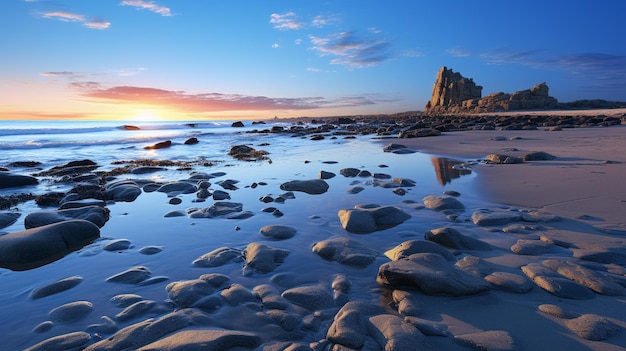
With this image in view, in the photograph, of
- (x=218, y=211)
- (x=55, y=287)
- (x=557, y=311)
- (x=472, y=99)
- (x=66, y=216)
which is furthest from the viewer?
(x=472, y=99)

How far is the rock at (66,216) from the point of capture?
4.46 m

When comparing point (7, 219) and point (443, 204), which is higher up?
point (443, 204)

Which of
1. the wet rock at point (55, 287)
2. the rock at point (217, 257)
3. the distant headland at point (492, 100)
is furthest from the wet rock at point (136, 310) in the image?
the distant headland at point (492, 100)

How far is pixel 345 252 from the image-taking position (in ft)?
11.0

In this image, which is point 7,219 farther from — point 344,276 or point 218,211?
point 344,276

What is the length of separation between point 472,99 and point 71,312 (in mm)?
90104

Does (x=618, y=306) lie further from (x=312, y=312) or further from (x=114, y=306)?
(x=114, y=306)

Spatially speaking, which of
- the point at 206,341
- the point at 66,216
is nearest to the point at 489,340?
the point at 206,341

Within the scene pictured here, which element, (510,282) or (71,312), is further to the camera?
(510,282)

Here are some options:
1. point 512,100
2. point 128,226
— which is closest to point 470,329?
point 128,226

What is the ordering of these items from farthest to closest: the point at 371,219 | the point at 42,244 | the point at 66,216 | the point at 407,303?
the point at 66,216 < the point at 371,219 < the point at 42,244 < the point at 407,303

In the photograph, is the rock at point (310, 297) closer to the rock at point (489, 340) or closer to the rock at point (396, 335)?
the rock at point (396, 335)

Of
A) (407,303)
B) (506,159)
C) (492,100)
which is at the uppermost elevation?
(492,100)

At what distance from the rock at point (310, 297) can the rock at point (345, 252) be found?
23.8 inches
